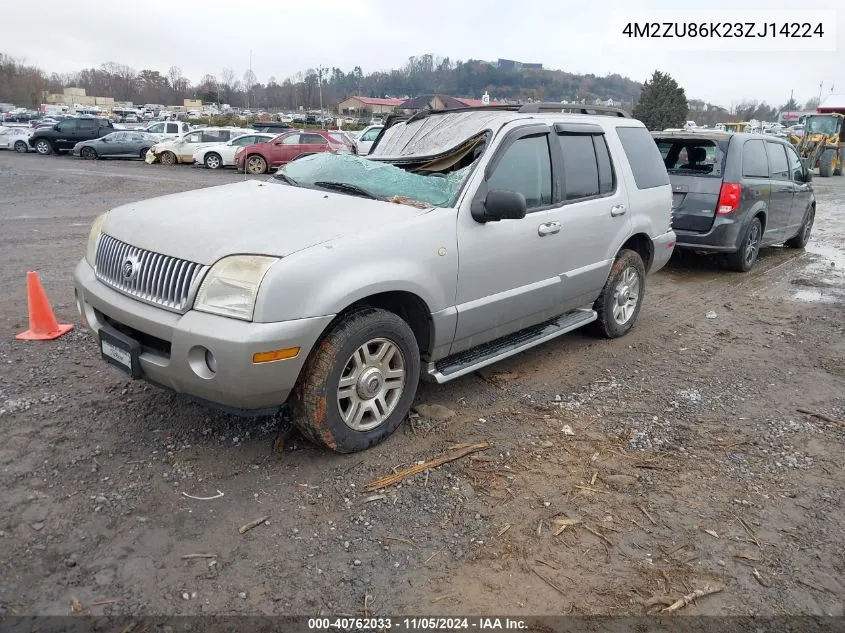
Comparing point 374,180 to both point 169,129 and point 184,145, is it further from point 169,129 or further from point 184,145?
point 169,129

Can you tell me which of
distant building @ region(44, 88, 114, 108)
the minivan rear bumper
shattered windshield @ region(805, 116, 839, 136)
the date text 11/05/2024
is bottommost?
the date text 11/05/2024

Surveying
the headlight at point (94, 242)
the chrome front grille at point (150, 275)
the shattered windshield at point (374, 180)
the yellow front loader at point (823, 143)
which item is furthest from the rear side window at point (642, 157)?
the yellow front loader at point (823, 143)

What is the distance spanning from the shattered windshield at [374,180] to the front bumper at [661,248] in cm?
258

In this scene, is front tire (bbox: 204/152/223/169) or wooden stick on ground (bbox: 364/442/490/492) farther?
front tire (bbox: 204/152/223/169)

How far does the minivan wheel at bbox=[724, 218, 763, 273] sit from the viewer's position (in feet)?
28.0

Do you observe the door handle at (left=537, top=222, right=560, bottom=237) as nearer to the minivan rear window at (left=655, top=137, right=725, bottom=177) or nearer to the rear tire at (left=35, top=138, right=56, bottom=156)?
the minivan rear window at (left=655, top=137, right=725, bottom=177)

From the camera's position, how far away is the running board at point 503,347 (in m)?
4.05

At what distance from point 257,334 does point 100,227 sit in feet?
5.61

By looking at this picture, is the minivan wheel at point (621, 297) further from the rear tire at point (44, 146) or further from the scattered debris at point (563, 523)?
the rear tire at point (44, 146)

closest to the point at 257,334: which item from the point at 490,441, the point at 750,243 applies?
the point at 490,441

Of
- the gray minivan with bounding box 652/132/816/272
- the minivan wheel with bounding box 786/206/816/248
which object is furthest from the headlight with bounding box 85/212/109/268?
the minivan wheel with bounding box 786/206/816/248

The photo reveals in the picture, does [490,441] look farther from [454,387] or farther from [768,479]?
[768,479]

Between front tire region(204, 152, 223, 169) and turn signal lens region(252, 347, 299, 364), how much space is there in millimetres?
22791

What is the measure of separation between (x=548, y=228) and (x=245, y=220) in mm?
2127
